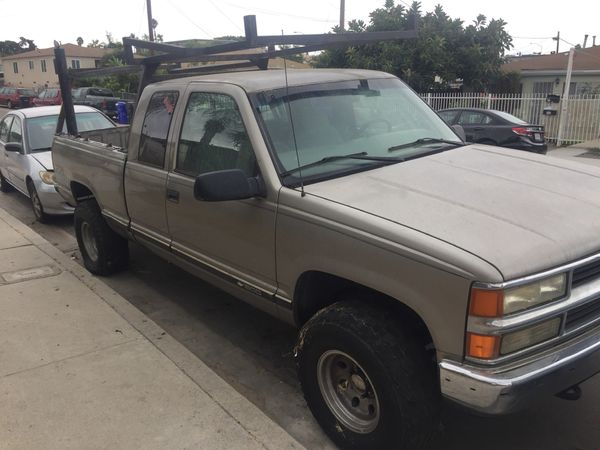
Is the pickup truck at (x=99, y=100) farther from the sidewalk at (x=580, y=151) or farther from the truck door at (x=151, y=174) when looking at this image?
the truck door at (x=151, y=174)

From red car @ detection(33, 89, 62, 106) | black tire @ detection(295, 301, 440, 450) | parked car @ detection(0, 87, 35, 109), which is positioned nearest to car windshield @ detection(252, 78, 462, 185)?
black tire @ detection(295, 301, 440, 450)

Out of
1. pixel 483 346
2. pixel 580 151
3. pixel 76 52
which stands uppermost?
pixel 76 52

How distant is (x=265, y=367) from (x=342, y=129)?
1738mm

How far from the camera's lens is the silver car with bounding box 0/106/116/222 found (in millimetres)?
7598

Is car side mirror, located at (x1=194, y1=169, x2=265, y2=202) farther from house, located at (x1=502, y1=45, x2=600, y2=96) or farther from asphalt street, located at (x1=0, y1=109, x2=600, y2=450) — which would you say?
house, located at (x1=502, y1=45, x2=600, y2=96)

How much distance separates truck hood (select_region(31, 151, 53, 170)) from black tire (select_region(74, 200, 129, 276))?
8.60 ft

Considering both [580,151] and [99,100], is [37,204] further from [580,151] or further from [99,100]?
[99,100]

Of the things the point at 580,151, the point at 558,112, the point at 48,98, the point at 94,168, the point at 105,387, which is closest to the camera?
the point at 105,387

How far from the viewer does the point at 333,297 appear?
301 cm

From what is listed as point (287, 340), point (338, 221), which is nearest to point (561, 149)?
point (287, 340)

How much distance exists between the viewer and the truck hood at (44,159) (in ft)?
25.5

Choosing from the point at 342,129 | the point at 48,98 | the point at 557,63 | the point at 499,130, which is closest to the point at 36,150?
the point at 342,129

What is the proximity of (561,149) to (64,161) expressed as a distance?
1523 cm

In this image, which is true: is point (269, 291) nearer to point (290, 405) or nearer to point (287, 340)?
point (290, 405)
